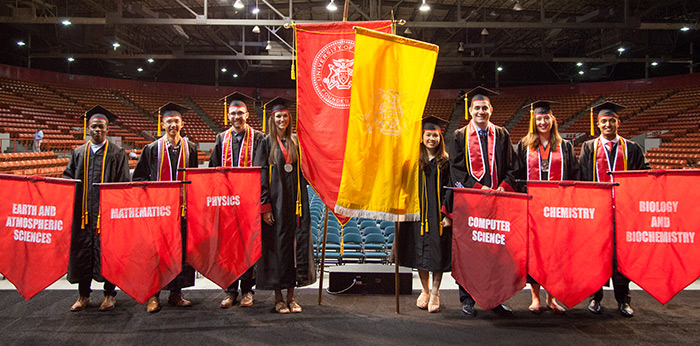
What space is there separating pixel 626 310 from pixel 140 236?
385cm

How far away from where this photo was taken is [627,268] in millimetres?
2998

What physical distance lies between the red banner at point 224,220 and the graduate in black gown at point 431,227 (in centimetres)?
130

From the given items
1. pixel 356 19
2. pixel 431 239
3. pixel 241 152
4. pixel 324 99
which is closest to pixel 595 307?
pixel 431 239

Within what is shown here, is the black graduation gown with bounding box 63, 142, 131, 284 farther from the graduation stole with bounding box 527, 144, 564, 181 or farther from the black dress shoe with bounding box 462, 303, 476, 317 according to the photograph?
the graduation stole with bounding box 527, 144, 564, 181

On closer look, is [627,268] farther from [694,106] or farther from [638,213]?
[694,106]

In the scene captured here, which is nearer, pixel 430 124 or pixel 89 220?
pixel 89 220

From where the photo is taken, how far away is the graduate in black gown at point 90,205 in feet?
10.8

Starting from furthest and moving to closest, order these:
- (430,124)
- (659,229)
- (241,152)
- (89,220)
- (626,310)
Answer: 1. (241,152)
2. (430,124)
3. (89,220)
4. (626,310)
5. (659,229)

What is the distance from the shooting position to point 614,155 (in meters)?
3.37

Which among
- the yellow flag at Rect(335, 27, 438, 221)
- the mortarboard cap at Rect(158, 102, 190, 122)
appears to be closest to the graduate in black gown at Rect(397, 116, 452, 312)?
the yellow flag at Rect(335, 27, 438, 221)

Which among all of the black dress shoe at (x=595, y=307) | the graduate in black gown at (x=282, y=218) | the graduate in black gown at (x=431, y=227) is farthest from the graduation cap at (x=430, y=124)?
the black dress shoe at (x=595, y=307)

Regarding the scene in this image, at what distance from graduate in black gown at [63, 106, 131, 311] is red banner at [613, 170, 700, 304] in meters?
4.02

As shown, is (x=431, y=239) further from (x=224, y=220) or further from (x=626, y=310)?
(x=224, y=220)

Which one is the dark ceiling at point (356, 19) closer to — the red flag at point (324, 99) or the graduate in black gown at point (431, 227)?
the red flag at point (324, 99)
